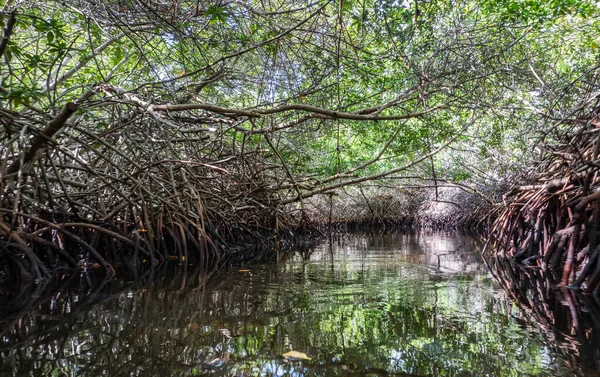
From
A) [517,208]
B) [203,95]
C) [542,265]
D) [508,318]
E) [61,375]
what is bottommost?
[61,375]

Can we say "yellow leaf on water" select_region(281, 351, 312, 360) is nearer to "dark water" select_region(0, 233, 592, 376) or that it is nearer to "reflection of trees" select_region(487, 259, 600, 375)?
"dark water" select_region(0, 233, 592, 376)

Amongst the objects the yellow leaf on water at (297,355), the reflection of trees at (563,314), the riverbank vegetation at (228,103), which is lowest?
the yellow leaf on water at (297,355)

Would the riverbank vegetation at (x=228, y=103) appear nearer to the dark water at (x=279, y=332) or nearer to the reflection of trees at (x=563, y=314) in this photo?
the reflection of trees at (x=563, y=314)

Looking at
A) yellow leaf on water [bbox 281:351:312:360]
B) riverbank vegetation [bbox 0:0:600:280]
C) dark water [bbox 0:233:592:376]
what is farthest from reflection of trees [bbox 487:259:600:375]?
yellow leaf on water [bbox 281:351:312:360]

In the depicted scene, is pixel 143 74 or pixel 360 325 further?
pixel 143 74

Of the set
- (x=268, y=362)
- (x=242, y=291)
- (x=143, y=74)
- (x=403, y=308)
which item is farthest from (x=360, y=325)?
(x=143, y=74)

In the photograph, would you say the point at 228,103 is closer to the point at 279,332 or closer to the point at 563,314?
the point at 279,332

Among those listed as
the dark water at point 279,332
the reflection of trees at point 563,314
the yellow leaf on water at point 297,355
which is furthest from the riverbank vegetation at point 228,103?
the yellow leaf on water at point 297,355

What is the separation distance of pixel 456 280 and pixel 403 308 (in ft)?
3.73

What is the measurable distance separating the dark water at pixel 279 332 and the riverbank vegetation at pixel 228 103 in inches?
40.8

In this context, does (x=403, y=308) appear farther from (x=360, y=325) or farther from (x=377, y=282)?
(x=377, y=282)

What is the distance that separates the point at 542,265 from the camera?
3.75 m

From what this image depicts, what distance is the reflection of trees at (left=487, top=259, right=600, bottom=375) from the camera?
153cm

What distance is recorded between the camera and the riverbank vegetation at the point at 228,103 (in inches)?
125
